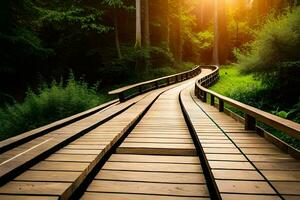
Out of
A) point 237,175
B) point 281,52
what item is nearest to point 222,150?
point 237,175

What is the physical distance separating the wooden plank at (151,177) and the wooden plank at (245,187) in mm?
723

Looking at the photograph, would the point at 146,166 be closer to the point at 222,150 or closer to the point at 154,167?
the point at 154,167

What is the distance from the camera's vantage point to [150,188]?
10.8ft

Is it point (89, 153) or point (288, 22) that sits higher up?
point (288, 22)

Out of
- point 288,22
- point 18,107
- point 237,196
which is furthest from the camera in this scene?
point 288,22

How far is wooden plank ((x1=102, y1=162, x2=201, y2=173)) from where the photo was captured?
392 cm

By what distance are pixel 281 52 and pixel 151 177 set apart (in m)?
11.0

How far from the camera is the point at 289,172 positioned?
3158 mm

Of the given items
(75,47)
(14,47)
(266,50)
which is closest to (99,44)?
(75,47)

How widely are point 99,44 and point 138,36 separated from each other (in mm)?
4296

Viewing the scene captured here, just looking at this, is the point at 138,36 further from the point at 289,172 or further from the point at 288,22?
the point at 289,172

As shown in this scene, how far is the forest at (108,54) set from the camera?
389 inches

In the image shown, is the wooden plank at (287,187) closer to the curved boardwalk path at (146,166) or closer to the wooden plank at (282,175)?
the curved boardwalk path at (146,166)

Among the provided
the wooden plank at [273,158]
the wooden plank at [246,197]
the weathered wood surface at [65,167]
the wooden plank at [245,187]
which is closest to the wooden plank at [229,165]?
the wooden plank at [273,158]
